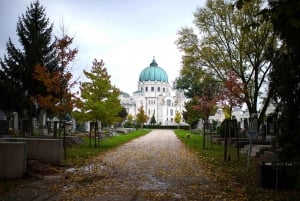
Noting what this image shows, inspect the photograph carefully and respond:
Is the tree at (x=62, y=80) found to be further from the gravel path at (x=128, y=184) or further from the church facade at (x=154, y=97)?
the church facade at (x=154, y=97)

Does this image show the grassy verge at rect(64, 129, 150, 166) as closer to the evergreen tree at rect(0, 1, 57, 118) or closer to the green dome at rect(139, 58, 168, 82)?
the evergreen tree at rect(0, 1, 57, 118)

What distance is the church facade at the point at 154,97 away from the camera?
514 feet

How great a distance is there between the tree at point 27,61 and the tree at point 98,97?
1456 centimetres

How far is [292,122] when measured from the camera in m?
7.89

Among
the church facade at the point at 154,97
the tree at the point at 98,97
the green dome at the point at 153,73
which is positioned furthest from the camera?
the church facade at the point at 154,97

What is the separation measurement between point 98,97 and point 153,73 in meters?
128

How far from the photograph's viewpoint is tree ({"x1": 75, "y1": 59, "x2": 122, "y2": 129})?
26984 millimetres

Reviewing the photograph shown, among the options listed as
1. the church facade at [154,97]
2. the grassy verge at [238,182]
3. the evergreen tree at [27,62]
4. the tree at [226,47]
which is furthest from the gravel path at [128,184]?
the church facade at [154,97]

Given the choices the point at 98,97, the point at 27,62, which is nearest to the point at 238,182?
the point at 98,97

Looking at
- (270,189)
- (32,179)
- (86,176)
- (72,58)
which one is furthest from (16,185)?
(72,58)

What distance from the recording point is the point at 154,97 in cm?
16275

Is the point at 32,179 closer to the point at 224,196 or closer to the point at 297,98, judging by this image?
the point at 224,196

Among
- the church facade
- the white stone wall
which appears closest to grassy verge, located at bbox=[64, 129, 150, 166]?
the church facade

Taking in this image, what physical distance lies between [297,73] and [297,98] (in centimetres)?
50
